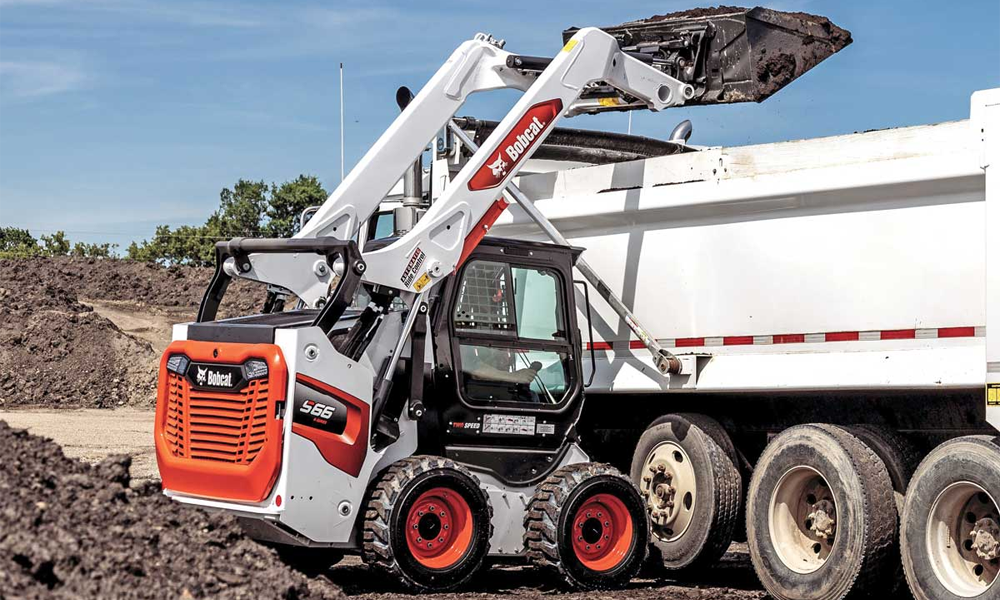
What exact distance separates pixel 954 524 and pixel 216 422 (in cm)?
428

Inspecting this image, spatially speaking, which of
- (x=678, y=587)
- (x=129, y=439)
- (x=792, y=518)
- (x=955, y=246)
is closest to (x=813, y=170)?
(x=955, y=246)

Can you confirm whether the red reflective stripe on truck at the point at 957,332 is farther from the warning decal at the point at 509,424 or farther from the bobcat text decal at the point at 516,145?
the bobcat text decal at the point at 516,145

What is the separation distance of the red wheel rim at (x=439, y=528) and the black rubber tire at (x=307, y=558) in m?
0.90

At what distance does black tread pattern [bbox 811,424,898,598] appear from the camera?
26.0ft

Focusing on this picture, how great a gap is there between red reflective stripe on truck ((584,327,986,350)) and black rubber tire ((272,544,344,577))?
2.48 metres

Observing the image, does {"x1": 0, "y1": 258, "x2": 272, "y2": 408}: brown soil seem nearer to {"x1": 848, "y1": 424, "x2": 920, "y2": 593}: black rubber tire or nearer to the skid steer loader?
the skid steer loader

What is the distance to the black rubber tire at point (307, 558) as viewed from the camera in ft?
28.6

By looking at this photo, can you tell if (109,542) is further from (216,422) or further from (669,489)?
(669,489)

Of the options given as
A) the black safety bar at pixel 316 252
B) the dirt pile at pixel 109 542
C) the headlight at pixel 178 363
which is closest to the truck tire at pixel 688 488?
the black safety bar at pixel 316 252

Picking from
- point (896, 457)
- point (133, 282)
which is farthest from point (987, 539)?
point (133, 282)

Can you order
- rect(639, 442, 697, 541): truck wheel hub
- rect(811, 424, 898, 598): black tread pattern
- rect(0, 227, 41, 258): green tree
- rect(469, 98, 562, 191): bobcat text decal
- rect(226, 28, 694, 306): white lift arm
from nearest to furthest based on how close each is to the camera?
rect(811, 424, 898, 598): black tread pattern
rect(226, 28, 694, 306): white lift arm
rect(469, 98, 562, 191): bobcat text decal
rect(639, 442, 697, 541): truck wheel hub
rect(0, 227, 41, 258): green tree

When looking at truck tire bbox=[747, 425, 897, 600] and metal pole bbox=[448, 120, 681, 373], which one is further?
metal pole bbox=[448, 120, 681, 373]

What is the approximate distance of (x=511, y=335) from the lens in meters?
8.80

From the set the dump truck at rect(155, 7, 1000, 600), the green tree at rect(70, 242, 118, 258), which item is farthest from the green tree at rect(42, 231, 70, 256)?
the dump truck at rect(155, 7, 1000, 600)
